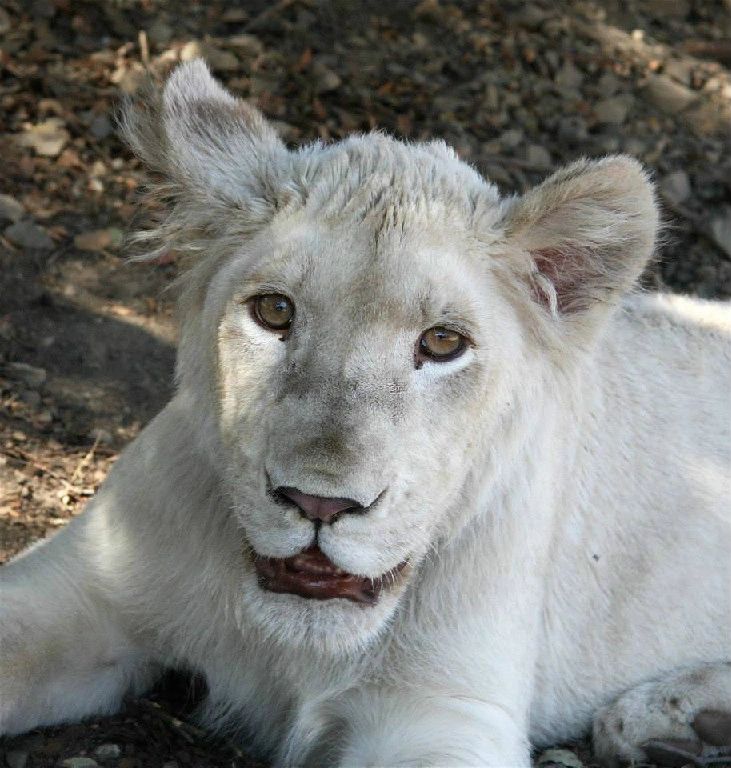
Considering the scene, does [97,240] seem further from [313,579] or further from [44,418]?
[313,579]

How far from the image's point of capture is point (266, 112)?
727cm

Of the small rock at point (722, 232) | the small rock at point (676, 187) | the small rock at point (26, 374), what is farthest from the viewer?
the small rock at point (676, 187)

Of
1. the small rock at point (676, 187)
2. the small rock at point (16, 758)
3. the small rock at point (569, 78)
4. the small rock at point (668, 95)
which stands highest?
the small rock at point (668, 95)

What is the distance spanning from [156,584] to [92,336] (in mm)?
2426

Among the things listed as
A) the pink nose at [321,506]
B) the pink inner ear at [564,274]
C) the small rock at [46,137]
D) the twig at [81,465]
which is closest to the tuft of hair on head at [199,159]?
the pink inner ear at [564,274]

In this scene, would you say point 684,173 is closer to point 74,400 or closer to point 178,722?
point 74,400

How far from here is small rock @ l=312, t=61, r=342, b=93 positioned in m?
7.44

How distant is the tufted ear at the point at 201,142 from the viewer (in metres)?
3.44

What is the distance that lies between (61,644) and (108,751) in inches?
12.7

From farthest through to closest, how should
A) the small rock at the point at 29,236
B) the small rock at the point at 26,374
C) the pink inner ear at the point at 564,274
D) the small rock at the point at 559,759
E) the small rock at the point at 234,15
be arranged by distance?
the small rock at the point at 234,15, the small rock at the point at 29,236, the small rock at the point at 26,374, the small rock at the point at 559,759, the pink inner ear at the point at 564,274

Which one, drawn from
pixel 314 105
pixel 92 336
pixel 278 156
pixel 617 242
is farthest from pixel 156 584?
pixel 314 105

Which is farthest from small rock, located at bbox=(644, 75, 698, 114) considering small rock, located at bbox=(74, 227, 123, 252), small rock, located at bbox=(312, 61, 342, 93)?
small rock, located at bbox=(74, 227, 123, 252)

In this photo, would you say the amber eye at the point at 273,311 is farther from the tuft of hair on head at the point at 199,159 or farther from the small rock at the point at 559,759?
the small rock at the point at 559,759

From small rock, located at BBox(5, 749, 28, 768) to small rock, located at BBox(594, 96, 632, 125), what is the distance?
556 cm
